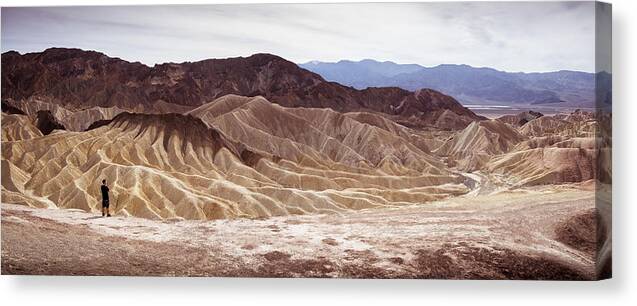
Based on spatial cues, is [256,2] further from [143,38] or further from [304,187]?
[304,187]

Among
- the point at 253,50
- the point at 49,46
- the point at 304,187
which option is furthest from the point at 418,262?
the point at 49,46

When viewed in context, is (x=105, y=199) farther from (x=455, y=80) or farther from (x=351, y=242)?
(x=455, y=80)

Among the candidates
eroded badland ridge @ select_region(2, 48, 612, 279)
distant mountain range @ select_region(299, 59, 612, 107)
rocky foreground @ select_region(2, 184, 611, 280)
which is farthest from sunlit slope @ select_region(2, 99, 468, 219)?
distant mountain range @ select_region(299, 59, 612, 107)

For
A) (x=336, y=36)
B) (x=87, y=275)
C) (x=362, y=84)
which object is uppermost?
(x=336, y=36)

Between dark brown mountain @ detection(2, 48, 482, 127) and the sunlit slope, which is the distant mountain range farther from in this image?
the sunlit slope

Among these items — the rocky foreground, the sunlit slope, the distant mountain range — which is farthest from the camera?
the sunlit slope
